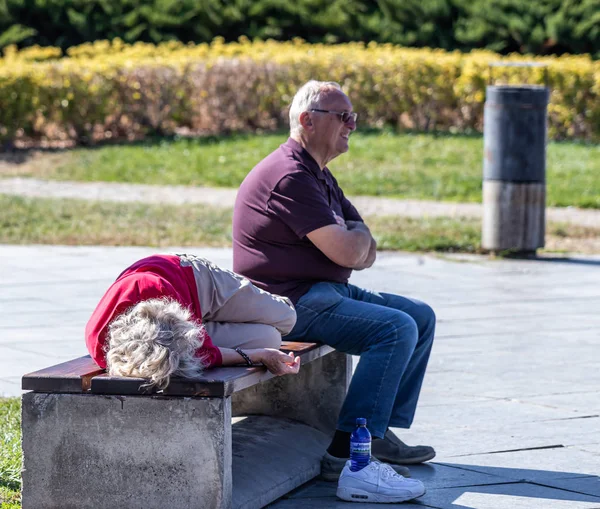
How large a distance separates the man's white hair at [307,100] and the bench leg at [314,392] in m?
0.93

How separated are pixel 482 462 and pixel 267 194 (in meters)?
1.34

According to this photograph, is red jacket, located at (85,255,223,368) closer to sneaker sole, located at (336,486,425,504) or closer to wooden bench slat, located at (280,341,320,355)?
wooden bench slat, located at (280,341,320,355)

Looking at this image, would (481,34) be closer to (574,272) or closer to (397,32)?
(397,32)

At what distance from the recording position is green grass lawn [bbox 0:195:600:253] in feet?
36.2

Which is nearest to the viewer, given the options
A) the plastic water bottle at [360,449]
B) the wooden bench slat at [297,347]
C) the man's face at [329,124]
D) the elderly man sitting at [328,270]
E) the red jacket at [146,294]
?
the red jacket at [146,294]

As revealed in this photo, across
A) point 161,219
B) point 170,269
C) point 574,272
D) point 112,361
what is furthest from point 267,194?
point 161,219

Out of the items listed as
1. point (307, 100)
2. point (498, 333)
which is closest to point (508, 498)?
point (307, 100)

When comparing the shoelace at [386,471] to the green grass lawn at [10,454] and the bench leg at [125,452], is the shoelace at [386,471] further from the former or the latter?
the green grass lawn at [10,454]

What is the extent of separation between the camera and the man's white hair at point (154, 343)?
4.02m

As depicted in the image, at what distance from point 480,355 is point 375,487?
2.54 meters

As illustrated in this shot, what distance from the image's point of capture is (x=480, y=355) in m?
6.90

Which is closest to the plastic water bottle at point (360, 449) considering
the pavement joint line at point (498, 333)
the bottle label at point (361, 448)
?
the bottle label at point (361, 448)

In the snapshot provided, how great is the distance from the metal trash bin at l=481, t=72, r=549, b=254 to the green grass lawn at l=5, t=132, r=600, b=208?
9.96 feet

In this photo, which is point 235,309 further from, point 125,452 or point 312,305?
point 125,452
